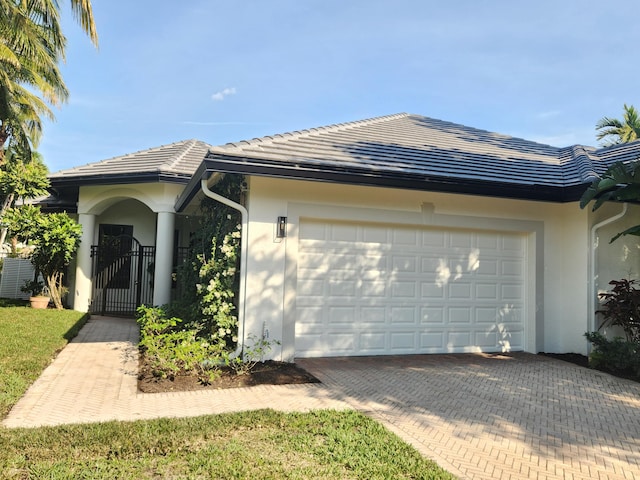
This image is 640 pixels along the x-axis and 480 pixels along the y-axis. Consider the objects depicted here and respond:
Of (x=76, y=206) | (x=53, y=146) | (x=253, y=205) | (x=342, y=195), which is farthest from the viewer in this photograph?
(x=53, y=146)

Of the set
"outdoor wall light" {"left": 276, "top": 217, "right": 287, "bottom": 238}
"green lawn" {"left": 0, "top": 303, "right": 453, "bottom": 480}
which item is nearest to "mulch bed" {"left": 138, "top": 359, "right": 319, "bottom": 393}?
"green lawn" {"left": 0, "top": 303, "right": 453, "bottom": 480}

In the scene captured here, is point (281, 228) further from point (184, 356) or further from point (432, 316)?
point (432, 316)

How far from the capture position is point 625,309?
7.84m

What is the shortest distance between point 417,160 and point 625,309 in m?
4.46

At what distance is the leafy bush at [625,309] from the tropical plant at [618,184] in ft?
3.52

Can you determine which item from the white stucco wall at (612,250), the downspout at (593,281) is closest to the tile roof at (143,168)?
the downspout at (593,281)

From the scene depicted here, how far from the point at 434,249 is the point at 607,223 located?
3.23 m

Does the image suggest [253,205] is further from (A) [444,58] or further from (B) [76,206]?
(B) [76,206]

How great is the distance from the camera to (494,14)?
1023cm

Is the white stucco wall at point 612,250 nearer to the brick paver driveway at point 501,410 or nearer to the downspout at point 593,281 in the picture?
the downspout at point 593,281

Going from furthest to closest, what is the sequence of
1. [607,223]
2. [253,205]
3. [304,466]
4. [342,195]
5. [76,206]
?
[76,206], [607,223], [342,195], [253,205], [304,466]

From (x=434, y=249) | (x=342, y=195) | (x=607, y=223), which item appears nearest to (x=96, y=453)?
(x=342, y=195)

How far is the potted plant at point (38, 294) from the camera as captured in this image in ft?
42.6

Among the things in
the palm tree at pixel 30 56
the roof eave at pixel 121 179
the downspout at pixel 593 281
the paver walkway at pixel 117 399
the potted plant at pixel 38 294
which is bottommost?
the paver walkway at pixel 117 399
